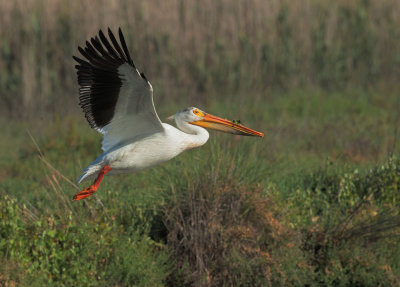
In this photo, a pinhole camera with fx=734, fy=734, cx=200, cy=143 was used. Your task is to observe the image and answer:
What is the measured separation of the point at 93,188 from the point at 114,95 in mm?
848

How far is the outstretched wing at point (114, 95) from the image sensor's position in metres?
6.07

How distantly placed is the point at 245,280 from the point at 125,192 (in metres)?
1.93

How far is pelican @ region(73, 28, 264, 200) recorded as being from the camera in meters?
6.18

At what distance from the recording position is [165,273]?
7.41 meters

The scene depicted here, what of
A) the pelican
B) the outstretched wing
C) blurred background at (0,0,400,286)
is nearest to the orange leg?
the pelican

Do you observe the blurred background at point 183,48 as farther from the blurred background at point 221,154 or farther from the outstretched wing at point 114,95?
the outstretched wing at point 114,95

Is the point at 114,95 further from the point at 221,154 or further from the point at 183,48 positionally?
the point at 183,48

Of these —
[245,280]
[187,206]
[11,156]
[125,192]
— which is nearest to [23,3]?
[11,156]

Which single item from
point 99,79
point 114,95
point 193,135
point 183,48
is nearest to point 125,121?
point 114,95

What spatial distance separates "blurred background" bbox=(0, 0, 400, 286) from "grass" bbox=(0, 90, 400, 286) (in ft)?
0.07

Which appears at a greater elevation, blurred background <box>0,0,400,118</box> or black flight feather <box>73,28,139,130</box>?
black flight feather <box>73,28,139,130</box>

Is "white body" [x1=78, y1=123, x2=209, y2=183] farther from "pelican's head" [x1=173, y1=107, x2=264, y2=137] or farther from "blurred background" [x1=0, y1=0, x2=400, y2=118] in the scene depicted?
"blurred background" [x1=0, y1=0, x2=400, y2=118]

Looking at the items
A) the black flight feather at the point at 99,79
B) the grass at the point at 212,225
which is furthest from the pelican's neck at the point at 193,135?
the grass at the point at 212,225

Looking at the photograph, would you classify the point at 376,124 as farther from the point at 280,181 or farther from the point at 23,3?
the point at 23,3
